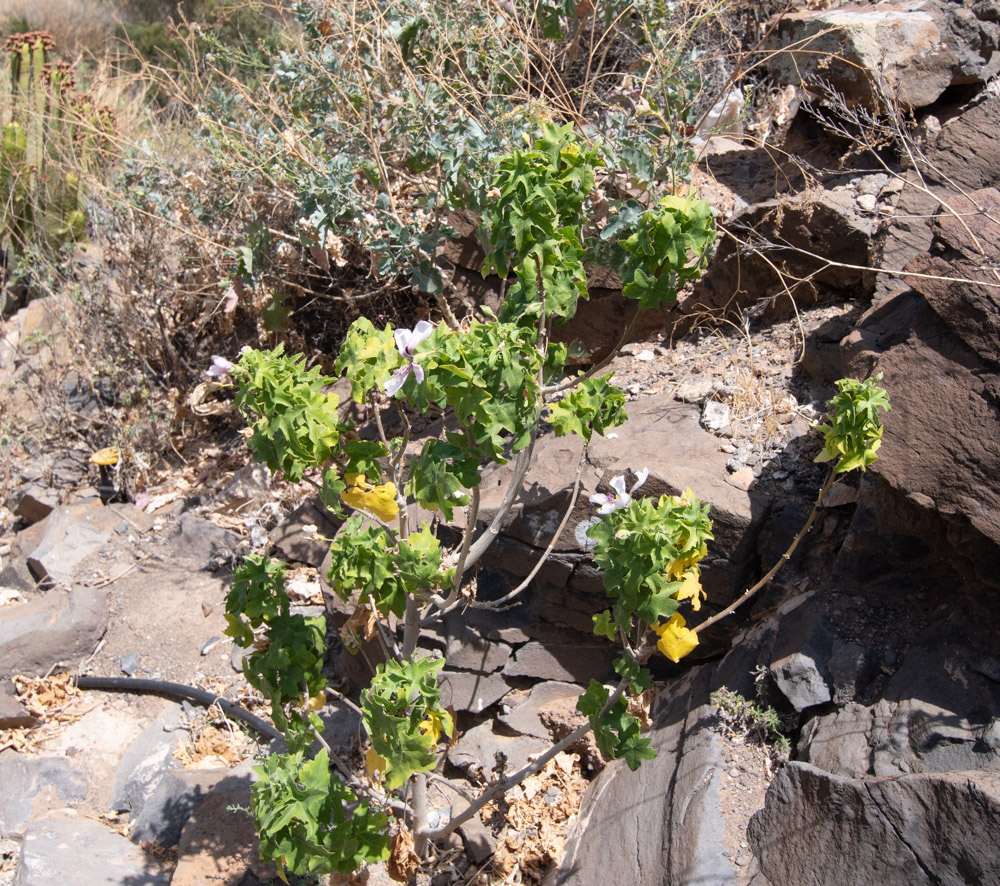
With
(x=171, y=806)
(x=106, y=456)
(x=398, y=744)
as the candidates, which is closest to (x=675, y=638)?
(x=398, y=744)

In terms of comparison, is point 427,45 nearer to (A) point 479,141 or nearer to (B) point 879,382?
(A) point 479,141

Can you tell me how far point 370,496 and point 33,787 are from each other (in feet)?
7.65

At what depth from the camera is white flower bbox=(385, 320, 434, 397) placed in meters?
1.77

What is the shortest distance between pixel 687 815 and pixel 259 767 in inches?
48.4

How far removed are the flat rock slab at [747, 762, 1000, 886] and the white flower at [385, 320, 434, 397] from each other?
1559mm

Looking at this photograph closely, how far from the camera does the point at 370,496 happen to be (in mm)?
2150

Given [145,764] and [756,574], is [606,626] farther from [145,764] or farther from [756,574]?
[145,764]

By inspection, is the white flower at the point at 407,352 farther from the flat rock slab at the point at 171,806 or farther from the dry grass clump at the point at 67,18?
the dry grass clump at the point at 67,18

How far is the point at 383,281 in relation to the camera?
4.74m

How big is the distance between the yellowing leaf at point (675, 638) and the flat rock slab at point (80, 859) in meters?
2.06

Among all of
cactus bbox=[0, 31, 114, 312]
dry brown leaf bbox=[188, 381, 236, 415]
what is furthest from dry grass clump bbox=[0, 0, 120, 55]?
dry brown leaf bbox=[188, 381, 236, 415]

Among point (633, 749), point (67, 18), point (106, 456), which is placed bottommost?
point (106, 456)

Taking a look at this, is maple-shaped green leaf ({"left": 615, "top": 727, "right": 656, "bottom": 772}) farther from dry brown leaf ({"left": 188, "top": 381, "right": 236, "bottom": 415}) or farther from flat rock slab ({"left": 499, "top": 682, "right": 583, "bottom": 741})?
dry brown leaf ({"left": 188, "top": 381, "right": 236, "bottom": 415})

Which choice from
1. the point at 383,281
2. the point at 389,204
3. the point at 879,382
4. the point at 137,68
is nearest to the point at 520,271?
the point at 879,382
